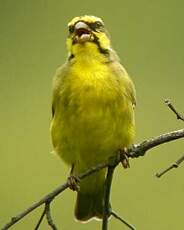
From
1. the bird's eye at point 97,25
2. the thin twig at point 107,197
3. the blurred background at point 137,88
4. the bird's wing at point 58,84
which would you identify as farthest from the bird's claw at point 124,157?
the blurred background at point 137,88

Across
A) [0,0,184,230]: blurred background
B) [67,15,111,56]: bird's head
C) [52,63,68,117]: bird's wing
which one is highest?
[67,15,111,56]: bird's head

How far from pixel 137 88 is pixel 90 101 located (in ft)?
11.4

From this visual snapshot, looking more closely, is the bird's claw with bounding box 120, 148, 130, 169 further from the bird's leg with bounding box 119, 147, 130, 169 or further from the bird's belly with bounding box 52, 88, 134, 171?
the bird's belly with bounding box 52, 88, 134, 171

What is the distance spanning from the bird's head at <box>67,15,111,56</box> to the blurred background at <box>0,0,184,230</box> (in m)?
2.07

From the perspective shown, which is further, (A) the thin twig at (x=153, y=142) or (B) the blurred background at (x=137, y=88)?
(B) the blurred background at (x=137, y=88)

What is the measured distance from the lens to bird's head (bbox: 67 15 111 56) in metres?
5.13

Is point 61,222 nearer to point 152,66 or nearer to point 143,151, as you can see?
point 152,66

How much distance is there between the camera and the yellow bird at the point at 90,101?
16.7 ft

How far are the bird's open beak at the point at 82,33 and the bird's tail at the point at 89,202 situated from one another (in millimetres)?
668

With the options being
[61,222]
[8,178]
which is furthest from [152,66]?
[61,222]

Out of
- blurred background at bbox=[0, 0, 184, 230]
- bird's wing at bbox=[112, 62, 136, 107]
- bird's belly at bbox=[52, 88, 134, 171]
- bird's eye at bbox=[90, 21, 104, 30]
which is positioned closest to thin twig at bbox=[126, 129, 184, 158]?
bird's belly at bbox=[52, 88, 134, 171]

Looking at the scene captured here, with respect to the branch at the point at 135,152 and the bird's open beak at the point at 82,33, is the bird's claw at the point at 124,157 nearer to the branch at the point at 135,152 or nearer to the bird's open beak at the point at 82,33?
the branch at the point at 135,152

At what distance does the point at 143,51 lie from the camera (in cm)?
943

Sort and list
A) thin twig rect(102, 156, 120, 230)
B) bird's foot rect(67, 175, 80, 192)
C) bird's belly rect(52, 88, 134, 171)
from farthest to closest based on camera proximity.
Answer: bird's foot rect(67, 175, 80, 192) → bird's belly rect(52, 88, 134, 171) → thin twig rect(102, 156, 120, 230)
